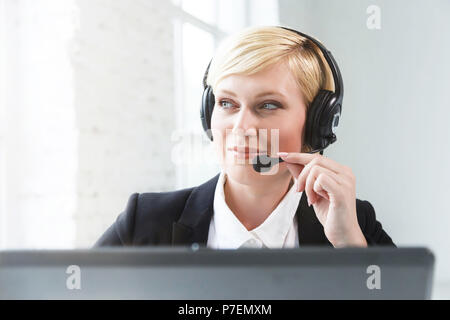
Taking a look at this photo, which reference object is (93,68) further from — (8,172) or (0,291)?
(0,291)

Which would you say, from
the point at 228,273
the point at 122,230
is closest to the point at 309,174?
the point at 228,273

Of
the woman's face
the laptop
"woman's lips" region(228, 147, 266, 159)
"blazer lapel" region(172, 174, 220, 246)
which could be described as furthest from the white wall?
the laptop

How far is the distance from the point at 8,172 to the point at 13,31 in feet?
1.81

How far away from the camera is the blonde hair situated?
52.2 inches

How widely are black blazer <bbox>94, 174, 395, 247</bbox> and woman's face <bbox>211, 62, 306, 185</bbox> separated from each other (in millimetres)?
157

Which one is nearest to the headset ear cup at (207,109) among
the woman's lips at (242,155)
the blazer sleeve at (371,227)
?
the woman's lips at (242,155)

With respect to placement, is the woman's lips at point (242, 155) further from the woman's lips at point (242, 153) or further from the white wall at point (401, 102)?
the white wall at point (401, 102)

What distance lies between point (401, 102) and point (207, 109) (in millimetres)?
579

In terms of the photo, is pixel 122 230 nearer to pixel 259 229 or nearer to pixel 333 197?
pixel 259 229

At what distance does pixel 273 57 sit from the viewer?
4.39 feet

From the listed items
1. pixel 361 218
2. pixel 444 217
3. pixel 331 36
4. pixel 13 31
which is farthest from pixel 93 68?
pixel 444 217

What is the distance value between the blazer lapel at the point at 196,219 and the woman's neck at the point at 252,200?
6 centimetres

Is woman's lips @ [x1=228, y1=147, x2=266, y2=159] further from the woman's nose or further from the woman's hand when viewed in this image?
the woman's hand
